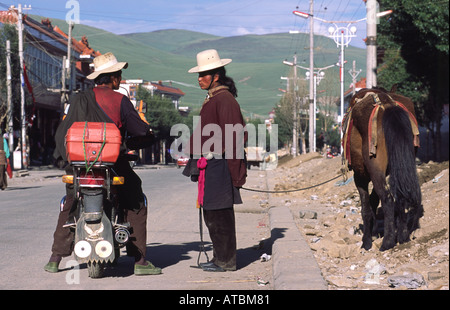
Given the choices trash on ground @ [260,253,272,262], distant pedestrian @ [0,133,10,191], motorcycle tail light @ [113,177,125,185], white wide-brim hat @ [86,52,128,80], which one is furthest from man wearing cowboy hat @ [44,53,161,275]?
distant pedestrian @ [0,133,10,191]

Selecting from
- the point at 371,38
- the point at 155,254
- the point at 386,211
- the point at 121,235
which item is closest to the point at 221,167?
the point at 121,235

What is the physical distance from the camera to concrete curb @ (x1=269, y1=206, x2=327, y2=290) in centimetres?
574

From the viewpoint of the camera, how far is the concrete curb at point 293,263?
5.74 m

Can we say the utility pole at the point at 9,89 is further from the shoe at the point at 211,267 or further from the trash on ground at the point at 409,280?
the trash on ground at the point at 409,280

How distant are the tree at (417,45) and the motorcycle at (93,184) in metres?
10.7

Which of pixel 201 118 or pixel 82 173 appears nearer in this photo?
pixel 82 173

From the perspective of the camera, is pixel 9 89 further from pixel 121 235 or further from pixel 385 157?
pixel 121 235

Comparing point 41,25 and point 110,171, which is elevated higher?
point 41,25

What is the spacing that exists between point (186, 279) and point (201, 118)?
5.03 ft

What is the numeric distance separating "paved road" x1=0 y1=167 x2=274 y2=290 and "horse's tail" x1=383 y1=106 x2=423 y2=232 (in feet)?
4.92

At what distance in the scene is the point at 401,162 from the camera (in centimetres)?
731

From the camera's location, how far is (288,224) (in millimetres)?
10250
